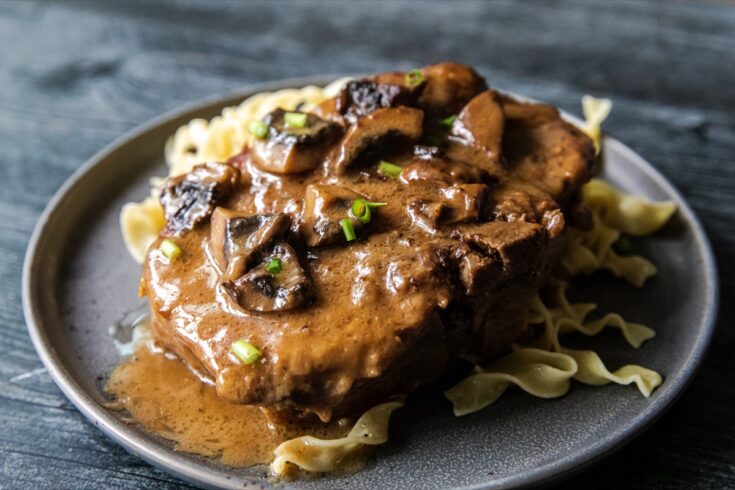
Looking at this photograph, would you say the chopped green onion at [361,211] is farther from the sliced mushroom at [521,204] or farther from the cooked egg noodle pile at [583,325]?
the cooked egg noodle pile at [583,325]

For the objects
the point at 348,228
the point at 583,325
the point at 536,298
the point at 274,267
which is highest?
the point at 348,228

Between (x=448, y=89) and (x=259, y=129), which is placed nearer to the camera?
(x=259, y=129)

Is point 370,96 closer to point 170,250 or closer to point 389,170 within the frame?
point 389,170

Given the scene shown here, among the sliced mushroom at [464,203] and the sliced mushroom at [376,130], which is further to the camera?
the sliced mushroom at [376,130]

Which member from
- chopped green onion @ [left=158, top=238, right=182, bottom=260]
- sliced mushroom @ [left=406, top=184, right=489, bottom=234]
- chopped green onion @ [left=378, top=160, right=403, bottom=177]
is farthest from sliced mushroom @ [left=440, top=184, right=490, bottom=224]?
chopped green onion @ [left=158, top=238, right=182, bottom=260]

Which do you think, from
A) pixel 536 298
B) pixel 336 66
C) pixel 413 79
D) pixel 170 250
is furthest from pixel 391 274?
pixel 336 66

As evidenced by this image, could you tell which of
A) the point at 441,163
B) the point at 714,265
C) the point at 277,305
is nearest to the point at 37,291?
the point at 277,305

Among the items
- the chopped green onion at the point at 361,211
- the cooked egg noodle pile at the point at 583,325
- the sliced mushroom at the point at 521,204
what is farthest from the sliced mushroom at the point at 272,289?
the sliced mushroom at the point at 521,204
